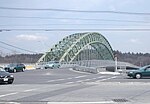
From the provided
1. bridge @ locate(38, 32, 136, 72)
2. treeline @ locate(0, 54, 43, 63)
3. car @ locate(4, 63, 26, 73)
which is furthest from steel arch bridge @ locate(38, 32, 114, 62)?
car @ locate(4, 63, 26, 73)

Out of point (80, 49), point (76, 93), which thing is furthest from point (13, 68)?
point (80, 49)

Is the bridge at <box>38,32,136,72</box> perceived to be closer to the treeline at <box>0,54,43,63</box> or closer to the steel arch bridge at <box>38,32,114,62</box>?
the steel arch bridge at <box>38,32,114,62</box>

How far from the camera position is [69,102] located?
50.0 feet

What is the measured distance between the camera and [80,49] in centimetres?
13525

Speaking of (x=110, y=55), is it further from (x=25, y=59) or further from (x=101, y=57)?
(x=25, y=59)

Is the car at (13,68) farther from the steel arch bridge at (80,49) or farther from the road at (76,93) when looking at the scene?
the steel arch bridge at (80,49)

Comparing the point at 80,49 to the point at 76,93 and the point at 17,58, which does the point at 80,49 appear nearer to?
the point at 17,58

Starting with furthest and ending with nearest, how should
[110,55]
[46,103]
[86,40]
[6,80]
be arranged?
[110,55]
[86,40]
[6,80]
[46,103]

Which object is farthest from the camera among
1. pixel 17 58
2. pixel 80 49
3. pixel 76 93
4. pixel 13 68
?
pixel 80 49

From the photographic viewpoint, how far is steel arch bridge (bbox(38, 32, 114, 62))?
435 feet

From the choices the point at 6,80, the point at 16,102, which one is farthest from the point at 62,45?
the point at 16,102

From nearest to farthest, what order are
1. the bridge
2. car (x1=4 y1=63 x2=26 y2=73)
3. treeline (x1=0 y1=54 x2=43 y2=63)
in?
car (x1=4 y1=63 x2=26 y2=73) → treeline (x1=0 y1=54 x2=43 y2=63) → the bridge

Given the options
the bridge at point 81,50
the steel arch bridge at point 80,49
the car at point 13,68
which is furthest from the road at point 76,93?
the steel arch bridge at point 80,49

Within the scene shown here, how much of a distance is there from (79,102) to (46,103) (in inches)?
56.1
